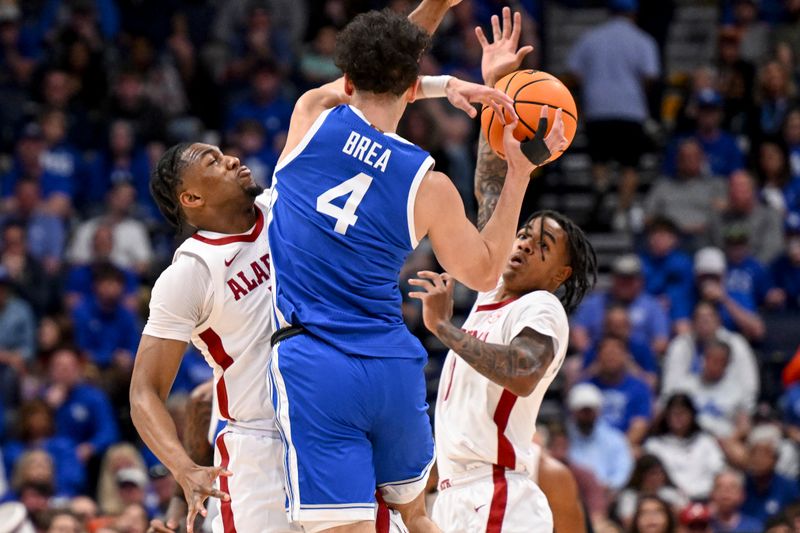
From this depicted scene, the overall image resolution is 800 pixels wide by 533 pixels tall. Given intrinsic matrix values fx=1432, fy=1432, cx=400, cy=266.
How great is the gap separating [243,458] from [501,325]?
1.30 metres

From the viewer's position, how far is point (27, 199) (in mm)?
13852

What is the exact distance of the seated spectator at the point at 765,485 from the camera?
11188 millimetres

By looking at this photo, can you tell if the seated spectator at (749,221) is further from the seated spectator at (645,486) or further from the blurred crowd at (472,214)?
the seated spectator at (645,486)

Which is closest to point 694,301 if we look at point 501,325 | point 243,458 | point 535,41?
point 535,41

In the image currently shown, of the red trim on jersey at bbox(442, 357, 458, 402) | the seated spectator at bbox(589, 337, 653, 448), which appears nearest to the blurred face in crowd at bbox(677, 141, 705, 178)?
the seated spectator at bbox(589, 337, 653, 448)

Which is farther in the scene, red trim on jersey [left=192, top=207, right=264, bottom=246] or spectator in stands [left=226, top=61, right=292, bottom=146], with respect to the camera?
spectator in stands [left=226, top=61, right=292, bottom=146]

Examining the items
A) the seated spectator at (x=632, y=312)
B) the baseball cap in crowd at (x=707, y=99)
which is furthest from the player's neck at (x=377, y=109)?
the baseball cap in crowd at (x=707, y=99)

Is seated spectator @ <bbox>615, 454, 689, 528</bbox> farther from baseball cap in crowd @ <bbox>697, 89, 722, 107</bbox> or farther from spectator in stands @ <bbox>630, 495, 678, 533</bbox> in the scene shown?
baseball cap in crowd @ <bbox>697, 89, 722, 107</bbox>

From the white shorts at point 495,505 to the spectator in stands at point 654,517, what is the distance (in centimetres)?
319

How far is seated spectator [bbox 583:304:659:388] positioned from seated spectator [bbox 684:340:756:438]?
410mm

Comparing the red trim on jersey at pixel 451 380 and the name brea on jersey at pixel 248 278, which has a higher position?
the name brea on jersey at pixel 248 278

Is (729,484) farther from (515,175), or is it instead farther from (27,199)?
(27,199)

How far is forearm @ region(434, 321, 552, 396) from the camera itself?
5637 mm

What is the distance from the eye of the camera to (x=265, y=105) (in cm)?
1540
